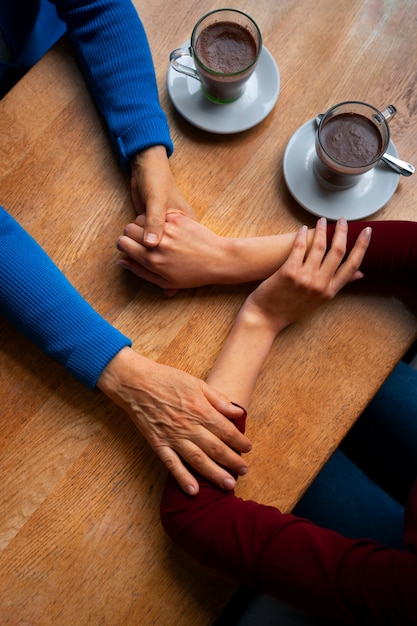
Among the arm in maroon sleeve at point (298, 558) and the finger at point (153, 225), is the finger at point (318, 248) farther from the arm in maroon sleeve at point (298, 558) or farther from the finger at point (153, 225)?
the arm in maroon sleeve at point (298, 558)

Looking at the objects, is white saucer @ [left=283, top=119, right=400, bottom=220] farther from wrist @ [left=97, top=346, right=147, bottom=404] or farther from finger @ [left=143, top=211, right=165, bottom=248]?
wrist @ [left=97, top=346, right=147, bottom=404]

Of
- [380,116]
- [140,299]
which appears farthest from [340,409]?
[380,116]

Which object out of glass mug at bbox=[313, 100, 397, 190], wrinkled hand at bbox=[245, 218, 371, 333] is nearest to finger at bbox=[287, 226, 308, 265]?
wrinkled hand at bbox=[245, 218, 371, 333]

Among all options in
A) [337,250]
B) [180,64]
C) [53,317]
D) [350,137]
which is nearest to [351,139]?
[350,137]

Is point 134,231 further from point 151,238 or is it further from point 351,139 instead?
point 351,139

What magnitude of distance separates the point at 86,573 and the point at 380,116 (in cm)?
90

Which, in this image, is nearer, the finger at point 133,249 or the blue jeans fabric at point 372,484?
the finger at point 133,249

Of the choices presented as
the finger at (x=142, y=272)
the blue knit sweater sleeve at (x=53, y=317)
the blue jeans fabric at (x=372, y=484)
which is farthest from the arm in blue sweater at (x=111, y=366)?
the blue jeans fabric at (x=372, y=484)

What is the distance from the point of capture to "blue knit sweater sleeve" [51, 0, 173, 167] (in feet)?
3.06

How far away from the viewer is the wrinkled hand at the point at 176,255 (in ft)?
2.96

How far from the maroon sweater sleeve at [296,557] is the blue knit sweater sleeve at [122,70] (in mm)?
607

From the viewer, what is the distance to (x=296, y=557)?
29.7 inches

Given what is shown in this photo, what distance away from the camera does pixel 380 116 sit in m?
0.91

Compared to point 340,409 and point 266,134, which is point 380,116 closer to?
point 266,134
